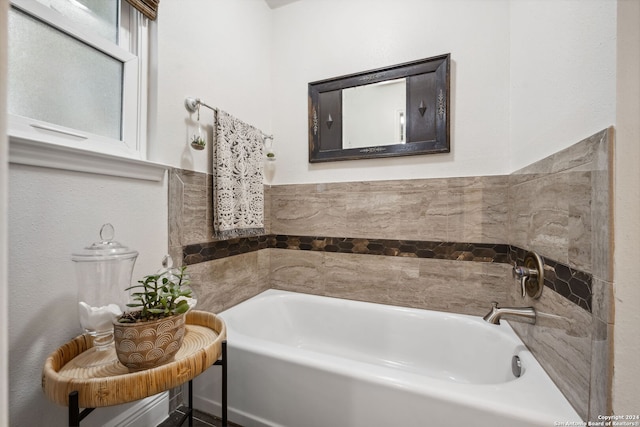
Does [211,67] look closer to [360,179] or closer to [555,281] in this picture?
[360,179]

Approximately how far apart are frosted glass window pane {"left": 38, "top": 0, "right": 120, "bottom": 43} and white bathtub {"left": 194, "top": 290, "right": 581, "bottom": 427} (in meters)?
1.45

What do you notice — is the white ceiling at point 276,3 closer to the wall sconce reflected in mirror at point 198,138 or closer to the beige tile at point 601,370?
the wall sconce reflected in mirror at point 198,138

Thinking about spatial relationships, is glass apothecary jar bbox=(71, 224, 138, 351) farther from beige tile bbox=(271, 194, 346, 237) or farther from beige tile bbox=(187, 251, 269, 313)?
beige tile bbox=(271, 194, 346, 237)

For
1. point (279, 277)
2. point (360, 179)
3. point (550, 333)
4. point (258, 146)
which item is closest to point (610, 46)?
point (550, 333)

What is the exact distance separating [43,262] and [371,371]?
3.89 feet

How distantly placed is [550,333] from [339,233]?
1.18 m

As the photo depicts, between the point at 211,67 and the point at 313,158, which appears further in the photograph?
the point at 313,158

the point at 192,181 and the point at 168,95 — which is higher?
the point at 168,95

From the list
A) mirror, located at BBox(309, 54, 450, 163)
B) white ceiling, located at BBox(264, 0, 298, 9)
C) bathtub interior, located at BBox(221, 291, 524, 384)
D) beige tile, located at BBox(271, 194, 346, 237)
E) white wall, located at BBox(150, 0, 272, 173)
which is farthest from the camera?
white ceiling, located at BBox(264, 0, 298, 9)

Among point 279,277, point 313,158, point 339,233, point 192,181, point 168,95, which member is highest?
point 168,95

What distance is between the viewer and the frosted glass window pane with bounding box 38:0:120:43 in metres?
0.96

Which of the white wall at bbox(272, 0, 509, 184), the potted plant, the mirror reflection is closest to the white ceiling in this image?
the white wall at bbox(272, 0, 509, 184)

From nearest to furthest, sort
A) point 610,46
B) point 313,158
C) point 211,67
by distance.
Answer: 1. point 610,46
2. point 211,67
3. point 313,158

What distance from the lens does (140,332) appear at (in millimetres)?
707
